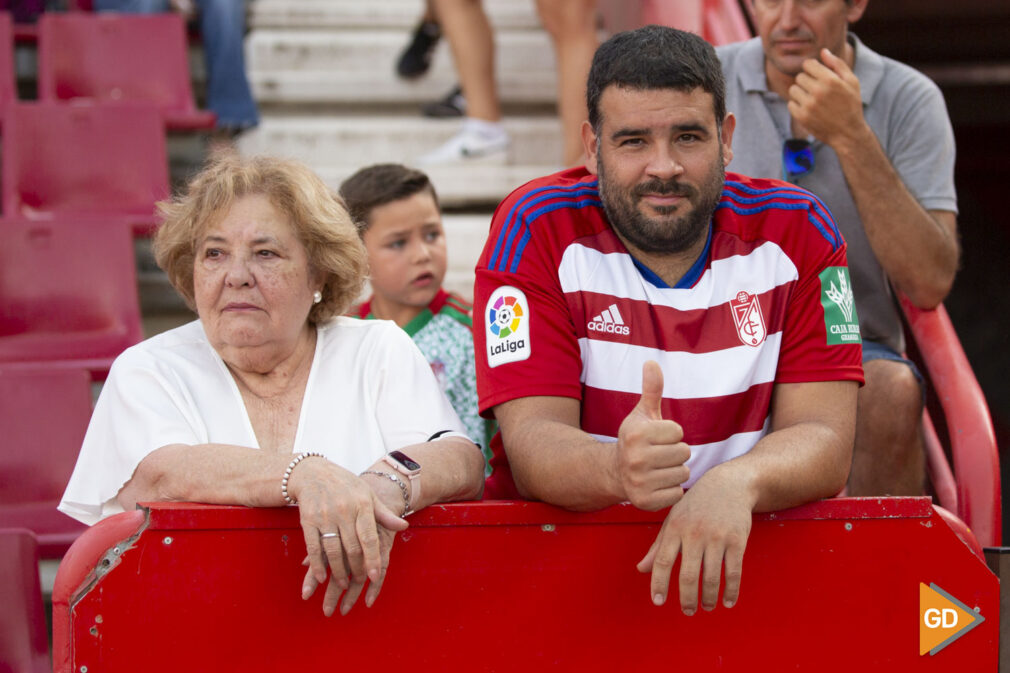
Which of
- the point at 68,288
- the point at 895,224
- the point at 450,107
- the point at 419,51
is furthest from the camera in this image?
the point at 419,51

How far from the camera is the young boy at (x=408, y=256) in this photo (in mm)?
2658

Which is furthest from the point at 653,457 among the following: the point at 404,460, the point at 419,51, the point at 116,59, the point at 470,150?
the point at 116,59

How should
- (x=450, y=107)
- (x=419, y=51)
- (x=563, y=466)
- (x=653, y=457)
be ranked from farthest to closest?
(x=419, y=51) < (x=450, y=107) < (x=563, y=466) < (x=653, y=457)

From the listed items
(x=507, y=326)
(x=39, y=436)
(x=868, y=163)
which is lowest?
(x=39, y=436)

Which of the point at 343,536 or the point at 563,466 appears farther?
the point at 563,466

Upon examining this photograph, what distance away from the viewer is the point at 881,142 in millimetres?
2551

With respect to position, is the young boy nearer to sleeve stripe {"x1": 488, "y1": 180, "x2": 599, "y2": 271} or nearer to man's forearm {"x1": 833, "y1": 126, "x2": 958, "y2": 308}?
sleeve stripe {"x1": 488, "y1": 180, "x2": 599, "y2": 271}

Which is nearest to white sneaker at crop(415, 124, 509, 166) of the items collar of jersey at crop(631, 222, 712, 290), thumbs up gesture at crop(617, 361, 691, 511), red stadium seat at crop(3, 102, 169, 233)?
red stadium seat at crop(3, 102, 169, 233)

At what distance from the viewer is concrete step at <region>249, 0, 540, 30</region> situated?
4.52 metres

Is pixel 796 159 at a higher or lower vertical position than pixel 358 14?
lower

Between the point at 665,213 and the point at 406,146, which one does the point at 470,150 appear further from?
the point at 665,213

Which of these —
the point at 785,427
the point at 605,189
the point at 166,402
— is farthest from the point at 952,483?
the point at 166,402

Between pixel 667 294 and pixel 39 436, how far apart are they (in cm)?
165

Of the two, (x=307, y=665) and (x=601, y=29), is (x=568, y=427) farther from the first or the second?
(x=601, y=29)
